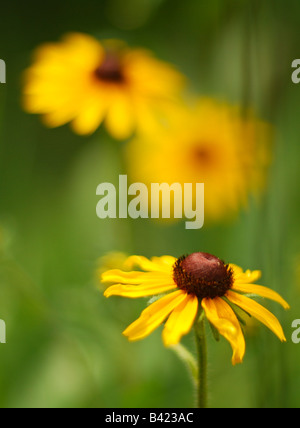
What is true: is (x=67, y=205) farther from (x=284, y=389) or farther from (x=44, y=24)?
(x=284, y=389)

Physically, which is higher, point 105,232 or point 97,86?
point 97,86

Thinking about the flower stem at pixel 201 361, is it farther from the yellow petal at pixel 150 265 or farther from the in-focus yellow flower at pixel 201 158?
the in-focus yellow flower at pixel 201 158

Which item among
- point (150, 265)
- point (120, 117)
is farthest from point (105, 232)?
point (150, 265)

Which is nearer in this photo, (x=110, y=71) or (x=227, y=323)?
(x=227, y=323)

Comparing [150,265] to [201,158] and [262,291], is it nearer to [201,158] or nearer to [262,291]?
[262,291]

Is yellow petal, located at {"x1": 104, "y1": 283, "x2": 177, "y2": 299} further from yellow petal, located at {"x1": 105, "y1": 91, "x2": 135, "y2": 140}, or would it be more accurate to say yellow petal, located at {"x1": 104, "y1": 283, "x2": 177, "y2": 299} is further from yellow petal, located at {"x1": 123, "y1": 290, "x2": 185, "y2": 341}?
yellow petal, located at {"x1": 105, "y1": 91, "x2": 135, "y2": 140}

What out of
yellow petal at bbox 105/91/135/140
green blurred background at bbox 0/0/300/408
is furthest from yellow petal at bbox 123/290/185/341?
yellow petal at bbox 105/91/135/140
